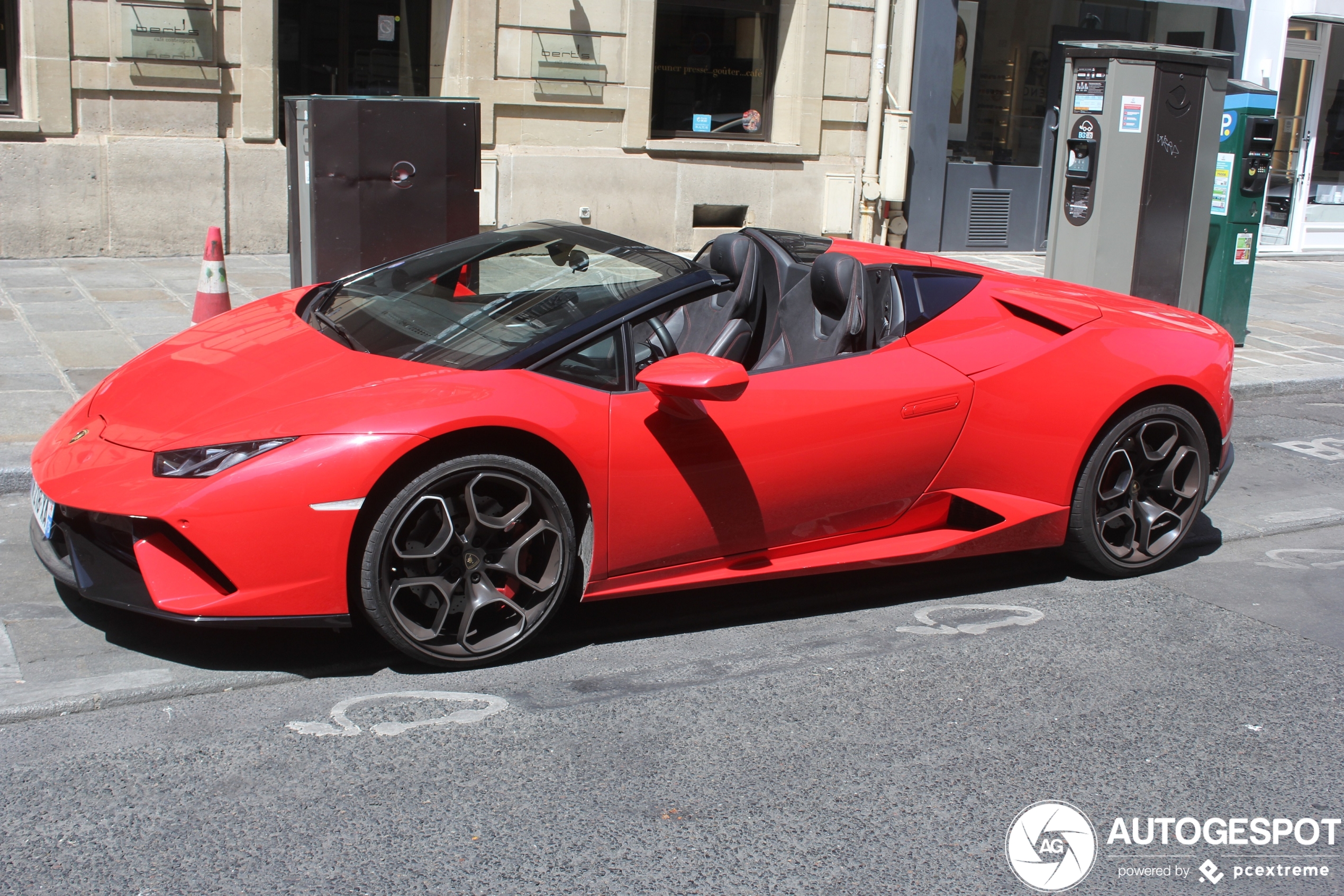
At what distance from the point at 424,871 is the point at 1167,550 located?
3.36 metres

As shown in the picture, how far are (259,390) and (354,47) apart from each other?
9752 millimetres

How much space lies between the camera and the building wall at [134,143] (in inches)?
415

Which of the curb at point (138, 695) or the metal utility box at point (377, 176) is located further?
the metal utility box at point (377, 176)

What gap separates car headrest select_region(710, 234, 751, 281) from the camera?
15.9 ft

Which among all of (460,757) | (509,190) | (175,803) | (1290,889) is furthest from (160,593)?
(509,190)

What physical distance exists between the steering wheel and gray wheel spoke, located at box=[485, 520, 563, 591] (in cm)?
88

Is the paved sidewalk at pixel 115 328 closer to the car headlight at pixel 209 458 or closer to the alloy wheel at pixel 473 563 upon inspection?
the car headlight at pixel 209 458

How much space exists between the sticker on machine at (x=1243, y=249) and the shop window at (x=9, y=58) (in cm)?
1005

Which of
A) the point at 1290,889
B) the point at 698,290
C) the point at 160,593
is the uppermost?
the point at 698,290

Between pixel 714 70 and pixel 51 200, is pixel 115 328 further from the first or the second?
pixel 714 70

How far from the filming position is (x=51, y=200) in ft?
34.9

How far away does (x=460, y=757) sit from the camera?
329cm

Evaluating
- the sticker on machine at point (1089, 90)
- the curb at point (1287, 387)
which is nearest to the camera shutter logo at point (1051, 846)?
the curb at point (1287, 387)

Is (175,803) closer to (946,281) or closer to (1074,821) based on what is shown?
(1074,821)
